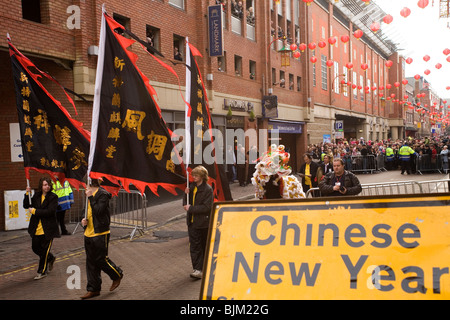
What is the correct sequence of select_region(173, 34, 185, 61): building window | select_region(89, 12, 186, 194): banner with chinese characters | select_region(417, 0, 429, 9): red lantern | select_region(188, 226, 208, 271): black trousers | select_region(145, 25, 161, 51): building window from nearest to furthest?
select_region(89, 12, 186, 194): banner with chinese characters, select_region(188, 226, 208, 271): black trousers, select_region(417, 0, 429, 9): red lantern, select_region(145, 25, 161, 51): building window, select_region(173, 34, 185, 61): building window

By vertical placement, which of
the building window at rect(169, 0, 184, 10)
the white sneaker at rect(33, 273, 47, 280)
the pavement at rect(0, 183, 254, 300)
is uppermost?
the building window at rect(169, 0, 184, 10)

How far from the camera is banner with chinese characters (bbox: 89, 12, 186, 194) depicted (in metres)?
5.14

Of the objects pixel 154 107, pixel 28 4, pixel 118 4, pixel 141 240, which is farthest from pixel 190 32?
pixel 154 107

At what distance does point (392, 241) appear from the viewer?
265 centimetres

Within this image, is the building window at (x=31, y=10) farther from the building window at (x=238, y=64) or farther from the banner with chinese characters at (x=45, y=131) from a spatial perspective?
the building window at (x=238, y=64)

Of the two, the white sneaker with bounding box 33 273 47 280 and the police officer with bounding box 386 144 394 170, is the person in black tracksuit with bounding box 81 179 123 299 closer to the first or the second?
the white sneaker with bounding box 33 273 47 280

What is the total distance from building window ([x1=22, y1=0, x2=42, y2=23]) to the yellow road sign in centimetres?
1291

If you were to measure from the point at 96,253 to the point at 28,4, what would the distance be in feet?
34.5

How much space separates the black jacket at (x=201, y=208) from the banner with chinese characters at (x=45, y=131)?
188 centimetres

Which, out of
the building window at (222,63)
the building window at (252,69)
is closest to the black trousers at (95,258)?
the building window at (222,63)

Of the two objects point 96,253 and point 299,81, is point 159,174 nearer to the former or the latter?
point 96,253

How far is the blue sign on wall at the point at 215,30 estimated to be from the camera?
19406 millimetres

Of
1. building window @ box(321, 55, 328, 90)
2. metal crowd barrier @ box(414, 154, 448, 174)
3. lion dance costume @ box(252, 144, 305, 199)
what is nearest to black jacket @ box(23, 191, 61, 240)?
lion dance costume @ box(252, 144, 305, 199)

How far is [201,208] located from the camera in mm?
6613
